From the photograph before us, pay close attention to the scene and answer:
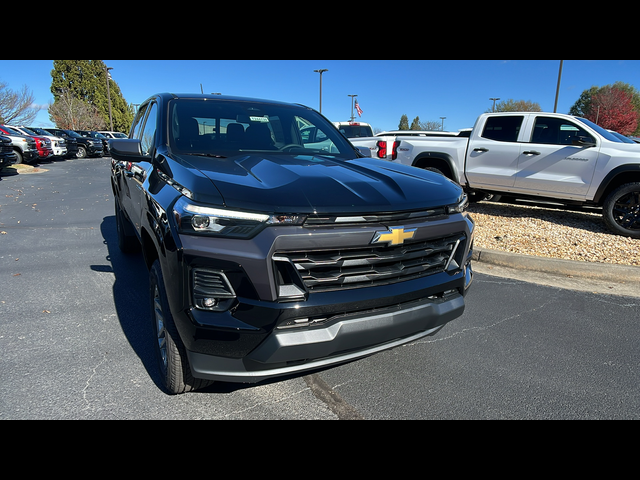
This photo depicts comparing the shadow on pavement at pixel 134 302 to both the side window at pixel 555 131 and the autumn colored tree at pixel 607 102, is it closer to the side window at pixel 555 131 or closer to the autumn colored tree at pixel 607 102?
the side window at pixel 555 131

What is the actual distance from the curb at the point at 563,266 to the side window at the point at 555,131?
282 centimetres

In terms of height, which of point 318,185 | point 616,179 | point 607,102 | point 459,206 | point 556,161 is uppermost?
point 607,102

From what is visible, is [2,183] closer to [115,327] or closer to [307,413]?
[115,327]

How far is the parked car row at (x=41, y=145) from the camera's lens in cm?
1611

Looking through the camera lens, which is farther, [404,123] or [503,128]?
[404,123]

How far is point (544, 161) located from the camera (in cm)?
717

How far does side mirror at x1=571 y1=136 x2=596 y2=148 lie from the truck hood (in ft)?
17.1

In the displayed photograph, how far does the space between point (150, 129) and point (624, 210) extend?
22.1 feet

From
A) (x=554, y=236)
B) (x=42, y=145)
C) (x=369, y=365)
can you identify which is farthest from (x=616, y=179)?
(x=42, y=145)

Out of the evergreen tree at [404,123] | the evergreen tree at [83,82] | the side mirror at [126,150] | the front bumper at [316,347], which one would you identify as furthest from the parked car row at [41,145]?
the evergreen tree at [404,123]

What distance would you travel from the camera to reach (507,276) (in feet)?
16.7

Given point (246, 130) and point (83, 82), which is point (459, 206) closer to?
point (246, 130)

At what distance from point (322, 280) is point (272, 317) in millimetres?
303
